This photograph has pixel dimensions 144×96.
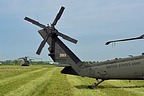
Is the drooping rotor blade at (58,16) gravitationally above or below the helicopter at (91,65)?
above

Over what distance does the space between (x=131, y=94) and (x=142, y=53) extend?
4.90 m

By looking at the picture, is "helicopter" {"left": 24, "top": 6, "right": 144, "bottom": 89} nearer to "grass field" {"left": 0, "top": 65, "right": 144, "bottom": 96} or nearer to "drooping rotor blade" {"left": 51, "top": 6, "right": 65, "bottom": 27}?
"drooping rotor blade" {"left": 51, "top": 6, "right": 65, "bottom": 27}

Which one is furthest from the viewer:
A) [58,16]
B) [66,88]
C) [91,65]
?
[58,16]

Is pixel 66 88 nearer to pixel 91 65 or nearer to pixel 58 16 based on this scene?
pixel 91 65

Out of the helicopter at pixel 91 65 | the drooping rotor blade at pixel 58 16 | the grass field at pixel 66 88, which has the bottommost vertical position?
the grass field at pixel 66 88

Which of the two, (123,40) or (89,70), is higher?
(123,40)

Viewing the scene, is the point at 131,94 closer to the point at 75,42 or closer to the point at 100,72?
the point at 100,72

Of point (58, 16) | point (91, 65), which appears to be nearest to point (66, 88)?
point (91, 65)

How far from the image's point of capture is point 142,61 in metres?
19.8

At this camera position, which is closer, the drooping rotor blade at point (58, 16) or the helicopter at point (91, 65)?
the helicopter at point (91, 65)

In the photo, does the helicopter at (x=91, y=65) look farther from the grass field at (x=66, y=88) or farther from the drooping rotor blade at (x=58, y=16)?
the grass field at (x=66, y=88)

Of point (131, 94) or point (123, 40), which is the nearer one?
point (131, 94)

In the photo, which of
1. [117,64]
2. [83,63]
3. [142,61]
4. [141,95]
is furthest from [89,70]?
[141,95]

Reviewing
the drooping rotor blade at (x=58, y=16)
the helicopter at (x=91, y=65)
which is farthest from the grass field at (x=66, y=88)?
the drooping rotor blade at (x=58, y=16)
